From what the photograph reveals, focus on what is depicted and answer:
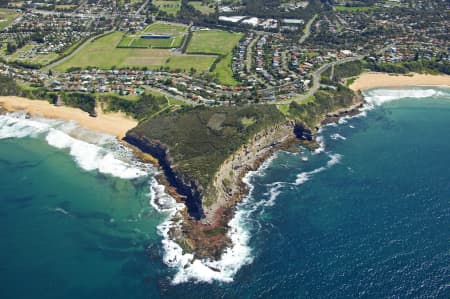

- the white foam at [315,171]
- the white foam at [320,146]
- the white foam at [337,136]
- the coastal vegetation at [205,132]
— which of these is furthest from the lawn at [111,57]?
the white foam at [315,171]

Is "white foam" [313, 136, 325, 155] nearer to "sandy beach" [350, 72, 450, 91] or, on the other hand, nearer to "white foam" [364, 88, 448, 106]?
"white foam" [364, 88, 448, 106]

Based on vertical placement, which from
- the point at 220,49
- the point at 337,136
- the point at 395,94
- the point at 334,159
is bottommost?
the point at 334,159

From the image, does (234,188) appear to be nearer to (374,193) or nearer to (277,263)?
(277,263)

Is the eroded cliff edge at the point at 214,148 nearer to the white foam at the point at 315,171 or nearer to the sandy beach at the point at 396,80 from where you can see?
the white foam at the point at 315,171

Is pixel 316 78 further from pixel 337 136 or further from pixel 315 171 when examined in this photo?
pixel 315 171

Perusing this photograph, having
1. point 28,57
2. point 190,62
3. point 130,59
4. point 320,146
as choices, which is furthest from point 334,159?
point 28,57

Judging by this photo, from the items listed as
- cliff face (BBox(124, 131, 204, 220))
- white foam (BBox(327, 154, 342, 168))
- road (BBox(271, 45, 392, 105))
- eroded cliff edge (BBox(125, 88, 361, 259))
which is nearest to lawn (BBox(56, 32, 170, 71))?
eroded cliff edge (BBox(125, 88, 361, 259))
